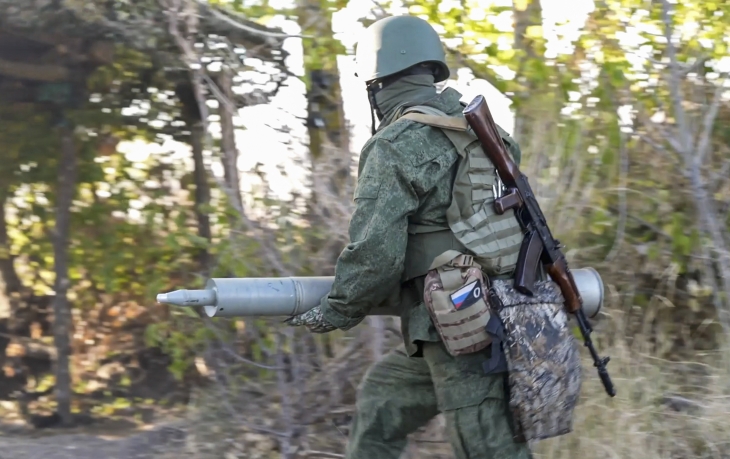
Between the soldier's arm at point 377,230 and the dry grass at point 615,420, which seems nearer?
the soldier's arm at point 377,230

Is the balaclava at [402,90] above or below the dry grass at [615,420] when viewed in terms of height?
above

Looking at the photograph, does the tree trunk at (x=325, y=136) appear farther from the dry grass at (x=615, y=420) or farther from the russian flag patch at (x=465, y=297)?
the russian flag patch at (x=465, y=297)

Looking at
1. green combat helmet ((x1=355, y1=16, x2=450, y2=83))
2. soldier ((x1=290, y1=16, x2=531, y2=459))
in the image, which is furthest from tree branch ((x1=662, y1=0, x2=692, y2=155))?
green combat helmet ((x1=355, y1=16, x2=450, y2=83))

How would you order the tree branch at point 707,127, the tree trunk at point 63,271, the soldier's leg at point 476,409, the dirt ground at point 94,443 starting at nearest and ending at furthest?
1. the soldier's leg at point 476,409
2. the tree branch at point 707,127
3. the dirt ground at point 94,443
4. the tree trunk at point 63,271

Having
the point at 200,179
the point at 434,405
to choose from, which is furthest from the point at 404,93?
the point at 200,179

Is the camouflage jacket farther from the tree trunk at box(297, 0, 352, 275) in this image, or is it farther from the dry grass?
the dry grass

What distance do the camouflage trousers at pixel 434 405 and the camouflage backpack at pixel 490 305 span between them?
0.21 feet

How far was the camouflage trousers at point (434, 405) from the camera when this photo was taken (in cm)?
255

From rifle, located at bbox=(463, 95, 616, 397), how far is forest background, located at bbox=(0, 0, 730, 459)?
1130mm

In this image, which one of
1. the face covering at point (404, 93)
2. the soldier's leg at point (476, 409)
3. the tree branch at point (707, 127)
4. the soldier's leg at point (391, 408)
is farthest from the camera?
the tree branch at point (707, 127)

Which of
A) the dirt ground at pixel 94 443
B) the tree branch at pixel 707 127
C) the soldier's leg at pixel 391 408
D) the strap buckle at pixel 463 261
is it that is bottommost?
the dirt ground at pixel 94 443

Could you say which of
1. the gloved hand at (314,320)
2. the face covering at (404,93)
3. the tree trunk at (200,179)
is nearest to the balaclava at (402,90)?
the face covering at (404,93)

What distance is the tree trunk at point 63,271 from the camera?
16.6ft

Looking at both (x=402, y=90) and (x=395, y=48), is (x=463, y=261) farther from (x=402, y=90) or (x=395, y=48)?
(x=395, y=48)
